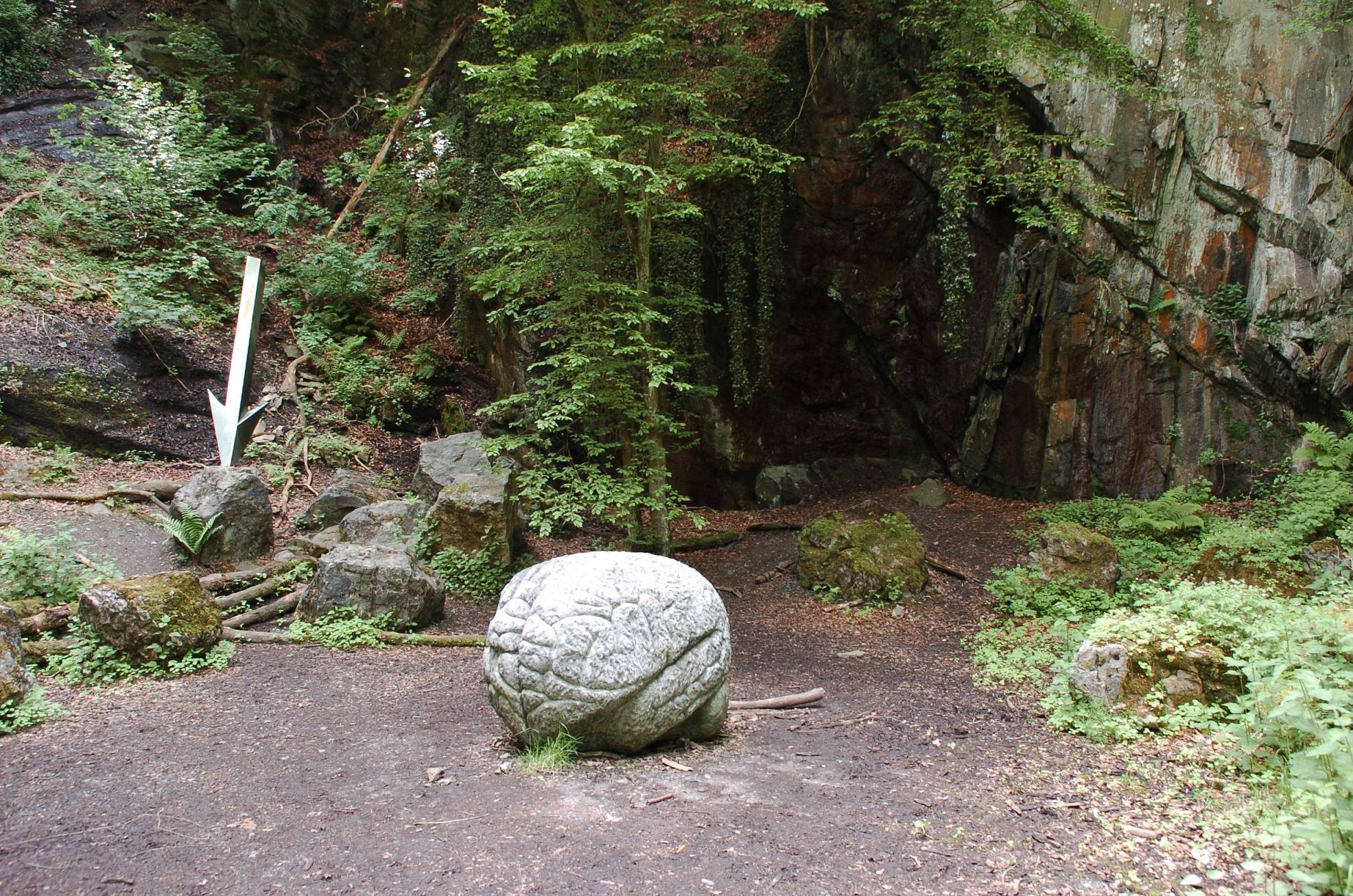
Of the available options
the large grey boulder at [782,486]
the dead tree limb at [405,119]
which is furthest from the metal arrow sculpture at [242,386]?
the large grey boulder at [782,486]

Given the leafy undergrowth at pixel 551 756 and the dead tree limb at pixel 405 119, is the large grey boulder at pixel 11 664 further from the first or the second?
the dead tree limb at pixel 405 119

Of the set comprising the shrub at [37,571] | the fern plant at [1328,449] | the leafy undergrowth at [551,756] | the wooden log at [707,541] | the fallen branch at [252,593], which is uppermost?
the fern plant at [1328,449]

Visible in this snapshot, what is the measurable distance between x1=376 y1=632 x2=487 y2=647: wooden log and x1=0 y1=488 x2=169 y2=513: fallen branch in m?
3.66

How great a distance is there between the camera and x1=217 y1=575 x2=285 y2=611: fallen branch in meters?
6.99

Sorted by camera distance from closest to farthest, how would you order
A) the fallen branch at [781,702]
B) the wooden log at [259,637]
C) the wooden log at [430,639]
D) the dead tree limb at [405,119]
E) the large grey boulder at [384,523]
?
the fallen branch at [781,702] → the wooden log at [259,637] → the wooden log at [430,639] → the large grey boulder at [384,523] → the dead tree limb at [405,119]

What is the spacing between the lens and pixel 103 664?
5.35m

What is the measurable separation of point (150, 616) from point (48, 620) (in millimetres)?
850

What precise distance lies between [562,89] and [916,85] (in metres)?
5.10

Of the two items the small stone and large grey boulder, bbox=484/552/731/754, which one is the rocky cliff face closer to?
the small stone

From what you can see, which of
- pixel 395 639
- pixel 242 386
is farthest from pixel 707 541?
pixel 242 386

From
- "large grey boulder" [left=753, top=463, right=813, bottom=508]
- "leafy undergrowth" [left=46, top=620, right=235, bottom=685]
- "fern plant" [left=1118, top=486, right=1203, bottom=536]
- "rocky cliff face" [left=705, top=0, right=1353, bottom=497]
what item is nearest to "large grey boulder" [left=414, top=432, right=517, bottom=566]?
"leafy undergrowth" [left=46, top=620, right=235, bottom=685]

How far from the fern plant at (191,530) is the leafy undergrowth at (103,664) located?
2151 millimetres

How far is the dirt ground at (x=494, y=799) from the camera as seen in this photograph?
9.73ft

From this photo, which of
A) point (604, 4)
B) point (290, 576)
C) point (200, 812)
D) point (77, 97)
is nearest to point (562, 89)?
point (604, 4)
